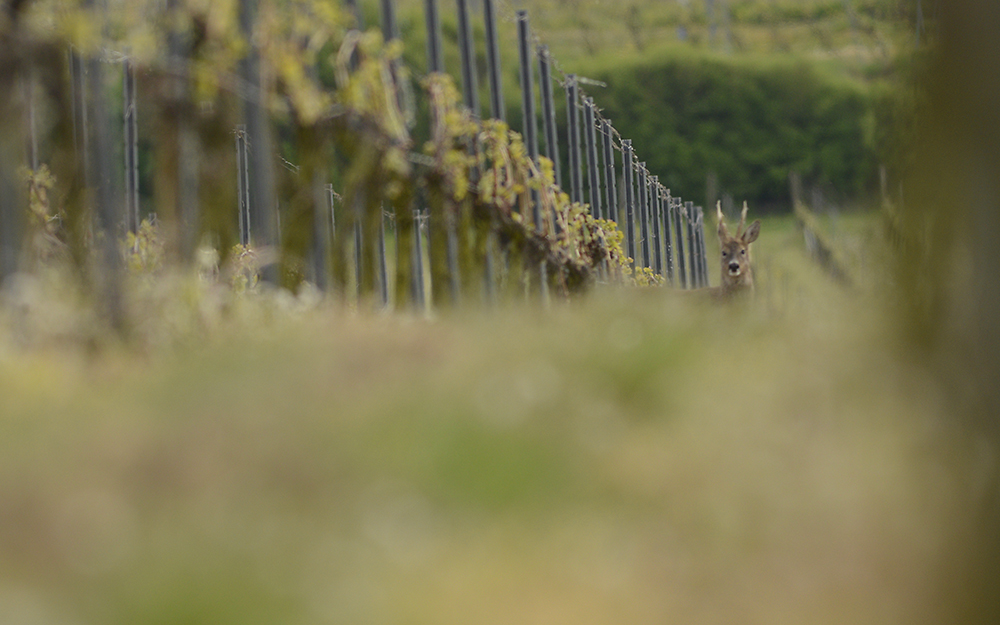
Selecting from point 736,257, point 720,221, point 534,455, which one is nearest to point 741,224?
point 720,221

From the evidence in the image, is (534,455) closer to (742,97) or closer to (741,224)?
(742,97)

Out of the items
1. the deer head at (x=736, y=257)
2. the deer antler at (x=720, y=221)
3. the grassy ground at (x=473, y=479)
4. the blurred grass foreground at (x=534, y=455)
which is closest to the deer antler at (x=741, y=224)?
the deer head at (x=736, y=257)

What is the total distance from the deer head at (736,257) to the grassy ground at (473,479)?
744cm

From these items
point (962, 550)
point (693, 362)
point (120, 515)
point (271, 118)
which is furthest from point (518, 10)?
point (120, 515)

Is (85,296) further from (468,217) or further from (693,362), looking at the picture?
(468,217)

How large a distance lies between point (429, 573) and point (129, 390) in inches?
32.5

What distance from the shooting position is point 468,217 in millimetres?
3988

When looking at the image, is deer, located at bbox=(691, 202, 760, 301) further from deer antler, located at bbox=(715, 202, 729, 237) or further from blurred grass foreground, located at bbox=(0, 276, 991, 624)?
blurred grass foreground, located at bbox=(0, 276, 991, 624)

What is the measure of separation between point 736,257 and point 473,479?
352 inches

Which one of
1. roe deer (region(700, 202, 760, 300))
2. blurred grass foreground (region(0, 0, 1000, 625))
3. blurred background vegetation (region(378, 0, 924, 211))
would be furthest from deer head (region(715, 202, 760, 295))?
blurred grass foreground (region(0, 0, 1000, 625))

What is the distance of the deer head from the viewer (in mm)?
9870

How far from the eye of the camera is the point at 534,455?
1821mm

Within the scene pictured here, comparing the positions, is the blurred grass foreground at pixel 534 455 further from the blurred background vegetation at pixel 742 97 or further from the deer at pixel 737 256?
the deer at pixel 737 256

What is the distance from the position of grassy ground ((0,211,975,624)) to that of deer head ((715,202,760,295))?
7.44m
